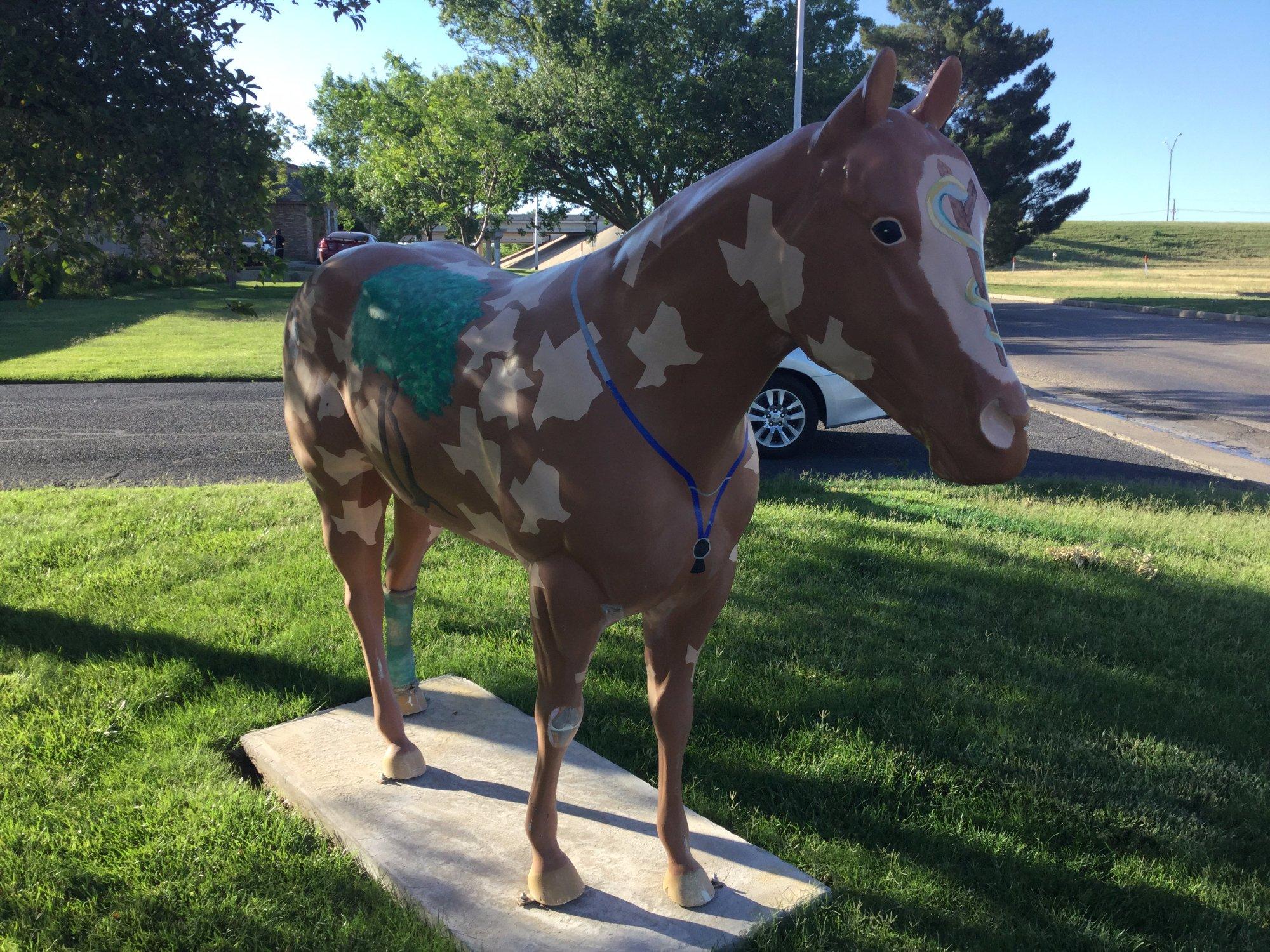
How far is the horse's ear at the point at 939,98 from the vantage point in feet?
5.57

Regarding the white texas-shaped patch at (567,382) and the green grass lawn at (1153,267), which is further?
the green grass lawn at (1153,267)

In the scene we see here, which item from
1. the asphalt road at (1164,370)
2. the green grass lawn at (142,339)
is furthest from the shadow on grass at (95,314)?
the asphalt road at (1164,370)

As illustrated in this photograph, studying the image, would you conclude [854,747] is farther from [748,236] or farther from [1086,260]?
[1086,260]

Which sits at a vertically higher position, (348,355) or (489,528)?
(348,355)

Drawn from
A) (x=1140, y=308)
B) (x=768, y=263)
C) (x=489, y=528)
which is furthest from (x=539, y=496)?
(x=1140, y=308)

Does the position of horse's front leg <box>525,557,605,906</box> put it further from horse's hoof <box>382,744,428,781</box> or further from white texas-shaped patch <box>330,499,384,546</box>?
white texas-shaped patch <box>330,499,384,546</box>

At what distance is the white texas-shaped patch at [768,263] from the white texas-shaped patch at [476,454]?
2.52 feet

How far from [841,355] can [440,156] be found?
16.7 meters

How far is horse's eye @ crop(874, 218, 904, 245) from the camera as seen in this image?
159 cm

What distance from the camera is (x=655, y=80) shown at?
26312 mm

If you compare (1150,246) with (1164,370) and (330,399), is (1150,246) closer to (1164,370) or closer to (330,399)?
(1164,370)

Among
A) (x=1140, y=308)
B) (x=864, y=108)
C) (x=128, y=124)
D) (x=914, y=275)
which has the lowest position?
(x=914, y=275)

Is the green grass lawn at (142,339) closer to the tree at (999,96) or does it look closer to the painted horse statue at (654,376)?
the painted horse statue at (654,376)

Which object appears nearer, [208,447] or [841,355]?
[841,355]
